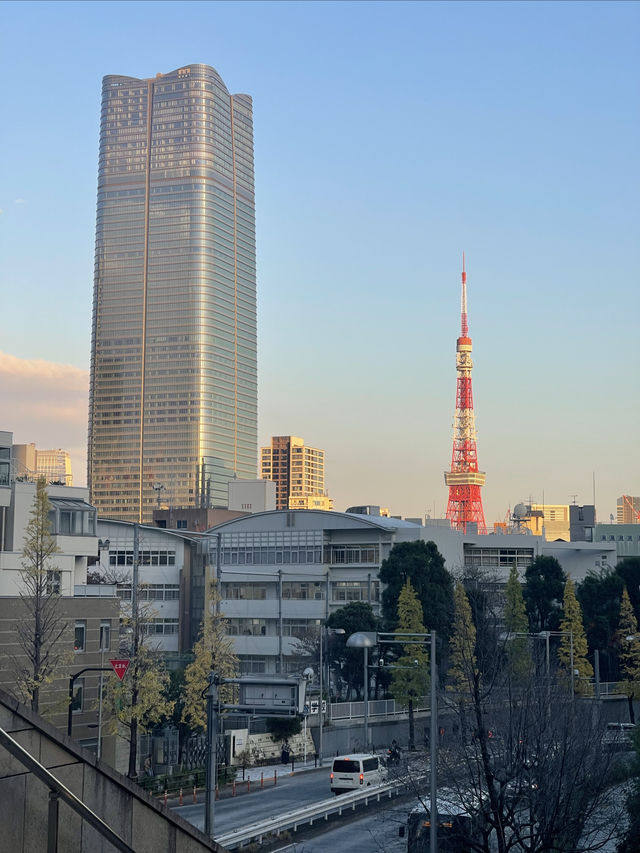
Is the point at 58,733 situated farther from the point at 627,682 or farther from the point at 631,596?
the point at 631,596

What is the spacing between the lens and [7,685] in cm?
5012

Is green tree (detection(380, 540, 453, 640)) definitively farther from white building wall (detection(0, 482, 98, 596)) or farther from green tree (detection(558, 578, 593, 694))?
white building wall (detection(0, 482, 98, 596))

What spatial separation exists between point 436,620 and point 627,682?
1444 cm

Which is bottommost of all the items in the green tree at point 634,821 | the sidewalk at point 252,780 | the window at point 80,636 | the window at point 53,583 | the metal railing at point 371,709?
the sidewalk at point 252,780

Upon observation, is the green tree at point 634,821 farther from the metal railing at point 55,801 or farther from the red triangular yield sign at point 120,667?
the metal railing at point 55,801

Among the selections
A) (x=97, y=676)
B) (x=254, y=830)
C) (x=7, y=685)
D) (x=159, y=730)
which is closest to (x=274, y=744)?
(x=159, y=730)

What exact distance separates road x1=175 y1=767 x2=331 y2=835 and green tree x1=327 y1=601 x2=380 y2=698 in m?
22.2

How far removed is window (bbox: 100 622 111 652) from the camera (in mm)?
56781

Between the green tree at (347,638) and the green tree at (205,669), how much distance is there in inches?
697

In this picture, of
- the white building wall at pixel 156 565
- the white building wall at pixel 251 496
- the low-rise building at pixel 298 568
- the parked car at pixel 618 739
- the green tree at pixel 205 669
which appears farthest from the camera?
the white building wall at pixel 251 496

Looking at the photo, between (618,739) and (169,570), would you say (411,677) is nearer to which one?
(618,739)

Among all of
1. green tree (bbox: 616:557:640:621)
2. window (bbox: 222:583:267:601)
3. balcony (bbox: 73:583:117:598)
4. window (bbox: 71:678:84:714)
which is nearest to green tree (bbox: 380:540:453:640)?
green tree (bbox: 616:557:640:621)

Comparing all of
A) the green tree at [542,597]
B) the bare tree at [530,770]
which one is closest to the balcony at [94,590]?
the bare tree at [530,770]

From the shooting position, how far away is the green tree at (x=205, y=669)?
57.0m
